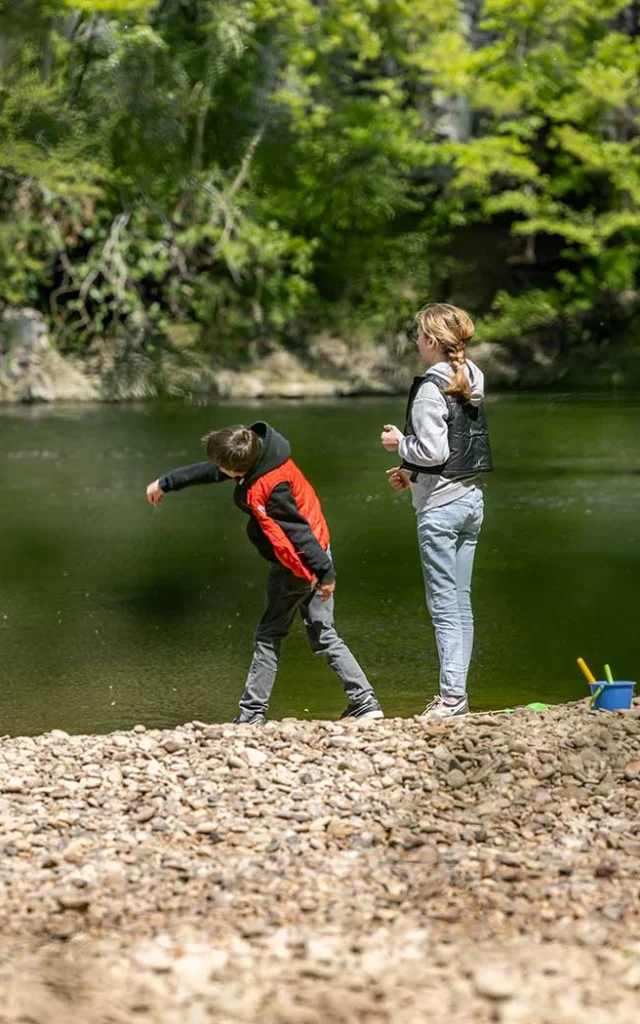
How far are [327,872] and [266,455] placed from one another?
1.82 meters

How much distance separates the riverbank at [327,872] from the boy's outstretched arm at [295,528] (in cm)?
57

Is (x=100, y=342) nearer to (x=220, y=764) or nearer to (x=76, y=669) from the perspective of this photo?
(x=76, y=669)

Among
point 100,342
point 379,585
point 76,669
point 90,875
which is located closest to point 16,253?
point 100,342

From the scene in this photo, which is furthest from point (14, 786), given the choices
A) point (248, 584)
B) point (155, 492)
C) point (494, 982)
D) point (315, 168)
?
point (315, 168)

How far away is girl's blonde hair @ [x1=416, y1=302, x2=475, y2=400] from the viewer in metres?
4.91

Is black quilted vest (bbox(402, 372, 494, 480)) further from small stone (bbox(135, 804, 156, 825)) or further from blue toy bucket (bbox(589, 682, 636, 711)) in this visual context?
small stone (bbox(135, 804, 156, 825))

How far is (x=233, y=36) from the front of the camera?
25.1 metres

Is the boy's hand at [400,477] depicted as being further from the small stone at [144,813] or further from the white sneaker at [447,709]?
the small stone at [144,813]

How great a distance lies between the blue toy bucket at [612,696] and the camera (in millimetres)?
4949

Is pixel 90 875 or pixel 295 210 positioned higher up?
pixel 295 210

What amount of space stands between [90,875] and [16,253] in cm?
2114

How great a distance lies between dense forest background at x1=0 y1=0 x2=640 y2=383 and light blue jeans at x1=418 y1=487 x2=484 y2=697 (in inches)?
755

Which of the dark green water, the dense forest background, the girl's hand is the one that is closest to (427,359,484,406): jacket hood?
the girl's hand

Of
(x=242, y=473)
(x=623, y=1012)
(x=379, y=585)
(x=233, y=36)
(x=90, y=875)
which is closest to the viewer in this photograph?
(x=623, y=1012)
